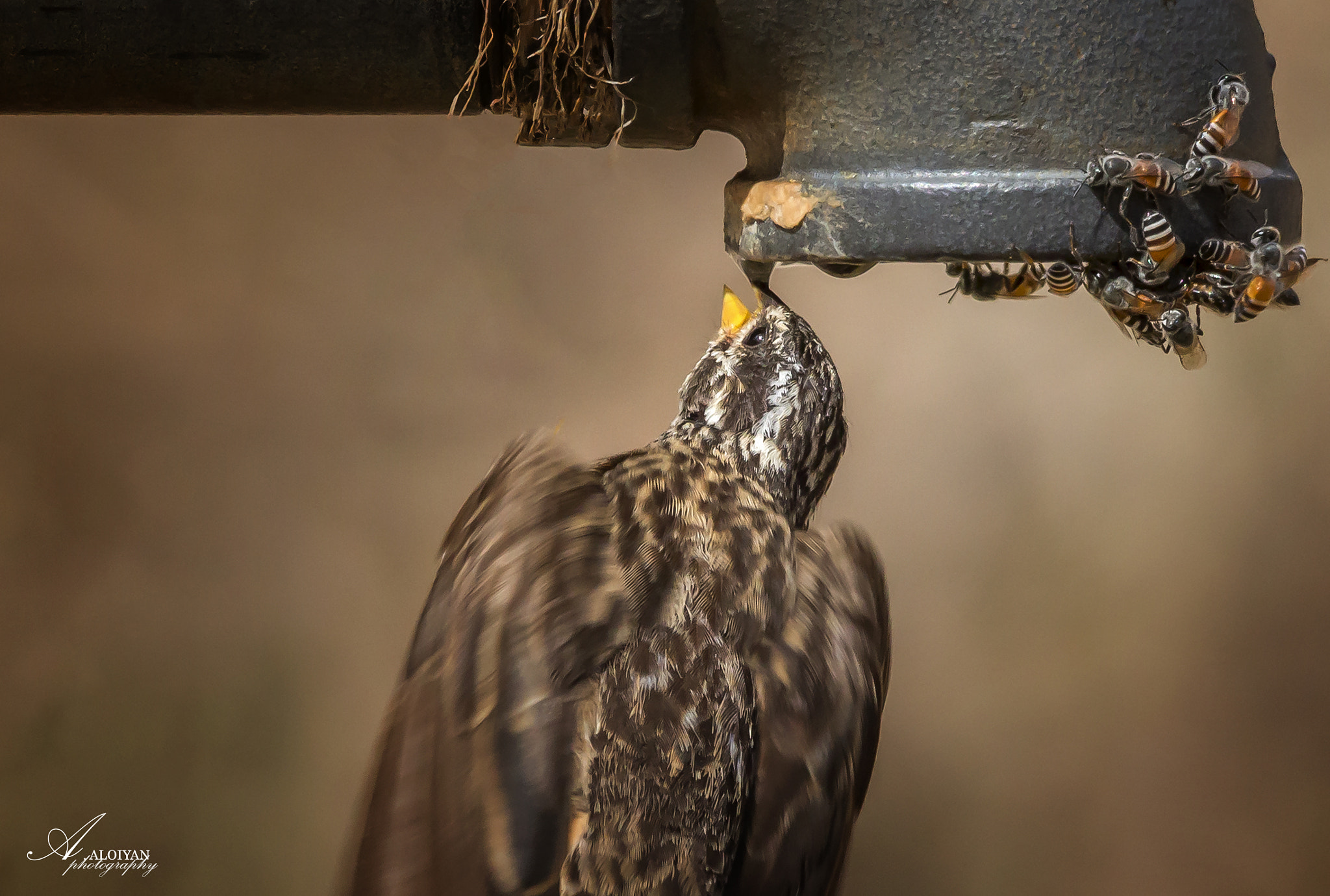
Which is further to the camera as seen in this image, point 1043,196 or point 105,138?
point 105,138

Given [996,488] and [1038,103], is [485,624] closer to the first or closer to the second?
[1038,103]

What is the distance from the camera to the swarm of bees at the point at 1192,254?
793 millimetres

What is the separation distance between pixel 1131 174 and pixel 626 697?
60 centimetres

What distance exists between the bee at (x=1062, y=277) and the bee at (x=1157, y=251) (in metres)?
0.04

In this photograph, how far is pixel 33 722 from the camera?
1.62 meters

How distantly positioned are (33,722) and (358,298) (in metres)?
0.81

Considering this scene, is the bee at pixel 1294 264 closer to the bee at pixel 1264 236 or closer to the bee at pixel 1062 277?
the bee at pixel 1264 236

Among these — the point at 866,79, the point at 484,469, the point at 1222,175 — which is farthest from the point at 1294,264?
the point at 484,469

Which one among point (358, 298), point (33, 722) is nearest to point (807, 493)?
point (358, 298)

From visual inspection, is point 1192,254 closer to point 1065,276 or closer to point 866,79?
point 1065,276

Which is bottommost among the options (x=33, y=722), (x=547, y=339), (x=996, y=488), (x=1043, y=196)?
(x=33, y=722)

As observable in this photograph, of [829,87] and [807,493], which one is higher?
[829,87]

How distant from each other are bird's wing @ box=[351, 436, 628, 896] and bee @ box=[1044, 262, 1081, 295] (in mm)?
463
